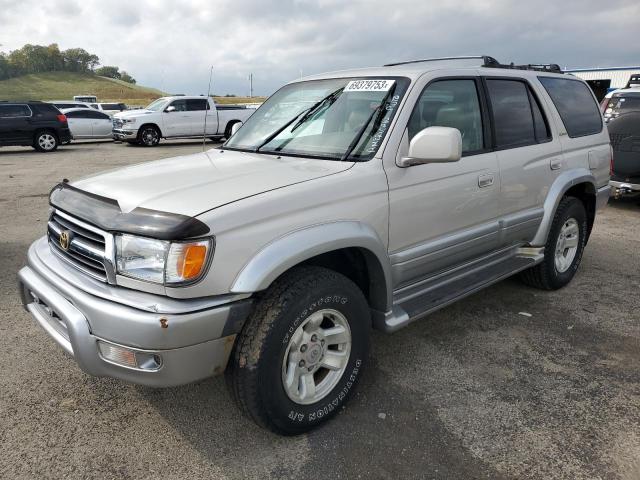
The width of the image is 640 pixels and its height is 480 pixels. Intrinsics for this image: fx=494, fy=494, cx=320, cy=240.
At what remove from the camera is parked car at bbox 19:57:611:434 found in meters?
2.09

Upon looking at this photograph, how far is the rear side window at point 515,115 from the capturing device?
3.58m

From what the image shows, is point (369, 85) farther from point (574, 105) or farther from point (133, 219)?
point (574, 105)

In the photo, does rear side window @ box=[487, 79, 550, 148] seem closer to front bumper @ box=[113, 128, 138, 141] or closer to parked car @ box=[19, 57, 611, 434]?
parked car @ box=[19, 57, 611, 434]

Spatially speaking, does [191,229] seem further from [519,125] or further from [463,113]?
[519,125]

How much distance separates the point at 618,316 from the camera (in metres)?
3.97

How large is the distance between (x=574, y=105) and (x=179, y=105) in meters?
16.0

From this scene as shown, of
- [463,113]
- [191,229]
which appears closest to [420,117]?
[463,113]

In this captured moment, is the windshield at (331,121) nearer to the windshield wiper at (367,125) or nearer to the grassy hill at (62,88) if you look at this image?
the windshield wiper at (367,125)

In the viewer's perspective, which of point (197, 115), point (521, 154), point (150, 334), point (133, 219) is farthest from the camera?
point (197, 115)

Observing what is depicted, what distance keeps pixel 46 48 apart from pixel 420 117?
144621 millimetres

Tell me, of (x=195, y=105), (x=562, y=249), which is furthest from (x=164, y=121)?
(x=562, y=249)

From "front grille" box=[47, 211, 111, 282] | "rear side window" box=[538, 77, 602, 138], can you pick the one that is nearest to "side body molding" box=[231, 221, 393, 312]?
"front grille" box=[47, 211, 111, 282]

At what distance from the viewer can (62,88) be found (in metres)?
95.6

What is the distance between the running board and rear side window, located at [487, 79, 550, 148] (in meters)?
0.90
